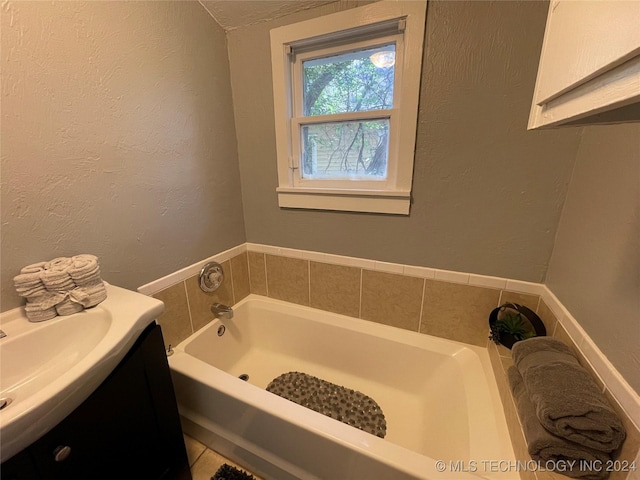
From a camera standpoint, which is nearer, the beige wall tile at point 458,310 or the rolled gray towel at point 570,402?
the rolled gray towel at point 570,402

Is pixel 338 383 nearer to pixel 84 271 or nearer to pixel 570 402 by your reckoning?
pixel 570 402

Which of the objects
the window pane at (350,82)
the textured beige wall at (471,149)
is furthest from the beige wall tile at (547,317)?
the window pane at (350,82)

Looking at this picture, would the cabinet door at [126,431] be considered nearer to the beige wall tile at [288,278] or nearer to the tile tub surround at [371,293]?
the tile tub surround at [371,293]

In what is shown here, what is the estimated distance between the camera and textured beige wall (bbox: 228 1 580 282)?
1059 mm

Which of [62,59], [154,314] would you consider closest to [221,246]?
[154,314]

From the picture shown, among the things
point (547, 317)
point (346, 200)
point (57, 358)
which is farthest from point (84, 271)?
point (547, 317)

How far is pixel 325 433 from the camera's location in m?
0.94

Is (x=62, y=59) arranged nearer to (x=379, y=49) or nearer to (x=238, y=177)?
(x=238, y=177)

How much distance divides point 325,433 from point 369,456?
156 millimetres

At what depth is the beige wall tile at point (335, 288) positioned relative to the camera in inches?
62.4

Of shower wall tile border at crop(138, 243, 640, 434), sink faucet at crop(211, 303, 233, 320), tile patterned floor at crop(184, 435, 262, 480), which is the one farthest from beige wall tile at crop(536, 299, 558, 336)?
sink faucet at crop(211, 303, 233, 320)

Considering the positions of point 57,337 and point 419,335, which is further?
point 419,335

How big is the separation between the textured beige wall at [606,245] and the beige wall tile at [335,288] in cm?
91

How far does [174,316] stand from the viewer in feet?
4.53
